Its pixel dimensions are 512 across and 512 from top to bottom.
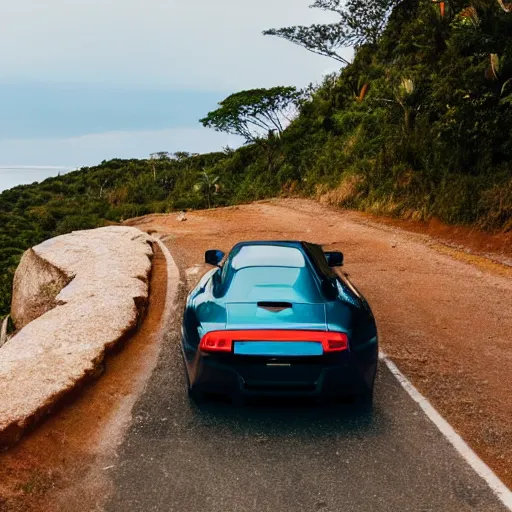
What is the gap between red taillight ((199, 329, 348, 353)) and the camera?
152 inches

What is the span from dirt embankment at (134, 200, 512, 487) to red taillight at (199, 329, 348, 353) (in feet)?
4.06

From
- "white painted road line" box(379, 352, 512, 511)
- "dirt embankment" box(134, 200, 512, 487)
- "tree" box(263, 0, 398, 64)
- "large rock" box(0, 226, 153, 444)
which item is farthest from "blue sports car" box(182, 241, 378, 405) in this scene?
"tree" box(263, 0, 398, 64)

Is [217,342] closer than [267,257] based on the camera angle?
Yes

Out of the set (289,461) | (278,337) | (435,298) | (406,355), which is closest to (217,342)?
(278,337)

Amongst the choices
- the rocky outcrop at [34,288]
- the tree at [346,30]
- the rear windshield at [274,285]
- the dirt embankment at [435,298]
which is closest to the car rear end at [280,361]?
the rear windshield at [274,285]

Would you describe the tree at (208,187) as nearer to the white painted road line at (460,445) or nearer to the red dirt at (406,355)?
the red dirt at (406,355)

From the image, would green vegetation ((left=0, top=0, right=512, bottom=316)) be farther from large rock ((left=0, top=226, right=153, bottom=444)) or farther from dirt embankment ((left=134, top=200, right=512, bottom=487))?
large rock ((left=0, top=226, right=153, bottom=444))

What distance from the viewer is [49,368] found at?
492 centimetres

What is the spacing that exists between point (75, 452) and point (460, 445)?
109 inches

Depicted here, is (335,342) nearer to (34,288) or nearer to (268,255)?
(268,255)

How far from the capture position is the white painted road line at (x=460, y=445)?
11.1 ft

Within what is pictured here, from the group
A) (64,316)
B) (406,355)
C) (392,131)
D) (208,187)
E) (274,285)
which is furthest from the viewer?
(208,187)

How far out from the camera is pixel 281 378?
3.86 m

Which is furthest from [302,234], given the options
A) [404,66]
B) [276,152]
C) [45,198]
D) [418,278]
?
[45,198]
